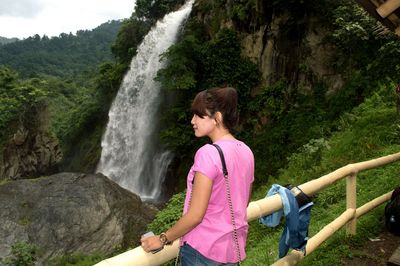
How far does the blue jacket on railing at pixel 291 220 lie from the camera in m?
2.86

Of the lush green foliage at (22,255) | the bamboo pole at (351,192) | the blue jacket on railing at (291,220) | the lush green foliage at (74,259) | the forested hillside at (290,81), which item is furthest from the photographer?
the lush green foliage at (74,259)

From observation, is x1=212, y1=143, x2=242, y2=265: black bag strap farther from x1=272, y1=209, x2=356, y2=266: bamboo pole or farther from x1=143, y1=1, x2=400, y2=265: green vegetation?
x1=143, y1=1, x2=400, y2=265: green vegetation

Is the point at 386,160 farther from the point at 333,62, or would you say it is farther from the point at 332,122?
the point at 333,62

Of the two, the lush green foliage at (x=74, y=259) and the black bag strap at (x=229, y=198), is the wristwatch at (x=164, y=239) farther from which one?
the lush green foliage at (x=74, y=259)

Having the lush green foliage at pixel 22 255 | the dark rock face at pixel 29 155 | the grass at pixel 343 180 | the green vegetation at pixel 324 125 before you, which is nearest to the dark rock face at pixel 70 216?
the lush green foliage at pixel 22 255

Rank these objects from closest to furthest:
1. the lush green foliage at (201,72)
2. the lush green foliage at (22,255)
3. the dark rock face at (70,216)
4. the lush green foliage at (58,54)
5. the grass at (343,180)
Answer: the grass at (343,180), the lush green foliage at (22,255), the dark rock face at (70,216), the lush green foliage at (201,72), the lush green foliage at (58,54)

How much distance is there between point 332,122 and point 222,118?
12.8 meters

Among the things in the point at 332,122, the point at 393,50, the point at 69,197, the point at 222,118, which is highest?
the point at 393,50

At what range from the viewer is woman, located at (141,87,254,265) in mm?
2020

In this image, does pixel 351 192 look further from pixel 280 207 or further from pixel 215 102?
pixel 215 102

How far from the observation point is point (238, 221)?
223cm

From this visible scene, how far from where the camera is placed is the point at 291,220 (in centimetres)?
287

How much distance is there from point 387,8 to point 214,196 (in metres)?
3.32

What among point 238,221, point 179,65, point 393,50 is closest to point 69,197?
point 179,65
